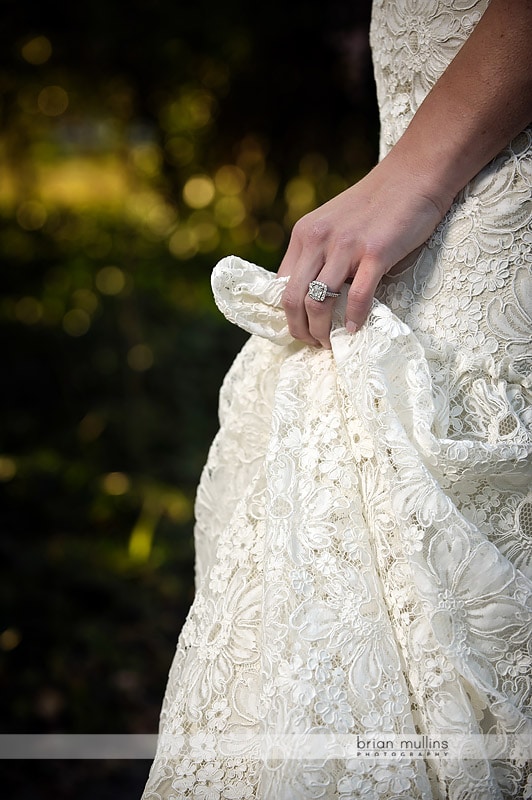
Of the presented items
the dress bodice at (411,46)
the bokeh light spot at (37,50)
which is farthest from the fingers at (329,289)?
the bokeh light spot at (37,50)

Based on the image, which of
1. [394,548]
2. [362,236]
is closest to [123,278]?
[362,236]

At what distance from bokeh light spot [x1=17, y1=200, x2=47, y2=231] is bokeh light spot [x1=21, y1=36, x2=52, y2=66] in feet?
2.59

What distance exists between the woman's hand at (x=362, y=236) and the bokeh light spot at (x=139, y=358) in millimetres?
2803

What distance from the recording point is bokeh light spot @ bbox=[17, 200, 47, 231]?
4293 mm

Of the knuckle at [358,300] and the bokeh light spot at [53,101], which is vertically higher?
the bokeh light spot at [53,101]

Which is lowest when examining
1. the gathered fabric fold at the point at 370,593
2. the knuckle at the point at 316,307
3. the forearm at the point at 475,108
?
the gathered fabric fold at the point at 370,593

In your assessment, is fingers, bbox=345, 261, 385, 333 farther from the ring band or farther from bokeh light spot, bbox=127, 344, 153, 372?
bokeh light spot, bbox=127, 344, 153, 372

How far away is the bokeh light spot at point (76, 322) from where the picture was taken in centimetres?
385

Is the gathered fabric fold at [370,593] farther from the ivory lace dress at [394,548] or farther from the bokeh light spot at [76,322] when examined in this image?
the bokeh light spot at [76,322]

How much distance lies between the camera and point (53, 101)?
14.8 feet

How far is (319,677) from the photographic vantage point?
0.91 m

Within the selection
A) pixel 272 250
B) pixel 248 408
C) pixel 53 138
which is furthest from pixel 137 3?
pixel 248 408

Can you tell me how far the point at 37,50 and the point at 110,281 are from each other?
136 cm

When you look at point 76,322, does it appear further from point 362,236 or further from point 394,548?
point 394,548
